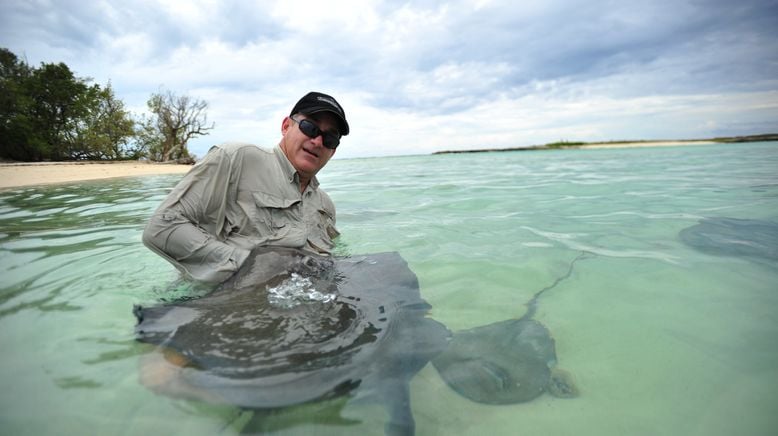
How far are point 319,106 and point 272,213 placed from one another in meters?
0.89

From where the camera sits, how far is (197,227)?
235cm

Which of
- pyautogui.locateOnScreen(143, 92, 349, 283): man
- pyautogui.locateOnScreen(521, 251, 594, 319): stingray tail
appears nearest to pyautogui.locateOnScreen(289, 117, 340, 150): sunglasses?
pyautogui.locateOnScreen(143, 92, 349, 283): man

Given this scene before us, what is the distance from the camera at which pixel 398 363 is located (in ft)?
5.51

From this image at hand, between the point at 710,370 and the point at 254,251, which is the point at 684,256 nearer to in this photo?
the point at 710,370

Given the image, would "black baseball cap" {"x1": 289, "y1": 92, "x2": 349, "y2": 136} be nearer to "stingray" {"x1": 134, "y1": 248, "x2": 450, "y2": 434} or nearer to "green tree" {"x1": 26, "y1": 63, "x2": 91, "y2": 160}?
"stingray" {"x1": 134, "y1": 248, "x2": 450, "y2": 434}

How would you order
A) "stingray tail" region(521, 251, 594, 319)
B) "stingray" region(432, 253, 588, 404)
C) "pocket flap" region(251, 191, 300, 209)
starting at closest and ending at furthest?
"stingray" region(432, 253, 588, 404) → "stingray tail" region(521, 251, 594, 319) → "pocket flap" region(251, 191, 300, 209)

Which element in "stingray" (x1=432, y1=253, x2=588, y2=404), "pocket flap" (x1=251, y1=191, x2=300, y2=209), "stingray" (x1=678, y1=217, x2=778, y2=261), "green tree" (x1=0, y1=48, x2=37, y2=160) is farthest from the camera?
"green tree" (x1=0, y1=48, x2=37, y2=160)

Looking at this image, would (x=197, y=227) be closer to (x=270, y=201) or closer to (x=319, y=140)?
(x=270, y=201)

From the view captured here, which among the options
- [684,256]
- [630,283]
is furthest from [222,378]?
[684,256]

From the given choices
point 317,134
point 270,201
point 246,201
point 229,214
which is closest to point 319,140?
point 317,134

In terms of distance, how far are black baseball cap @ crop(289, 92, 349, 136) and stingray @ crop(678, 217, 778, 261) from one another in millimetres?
3838

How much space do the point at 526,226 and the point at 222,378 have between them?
435 cm

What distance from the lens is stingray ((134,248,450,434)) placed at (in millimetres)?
1454

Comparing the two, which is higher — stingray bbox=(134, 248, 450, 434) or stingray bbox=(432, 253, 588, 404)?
stingray bbox=(134, 248, 450, 434)
